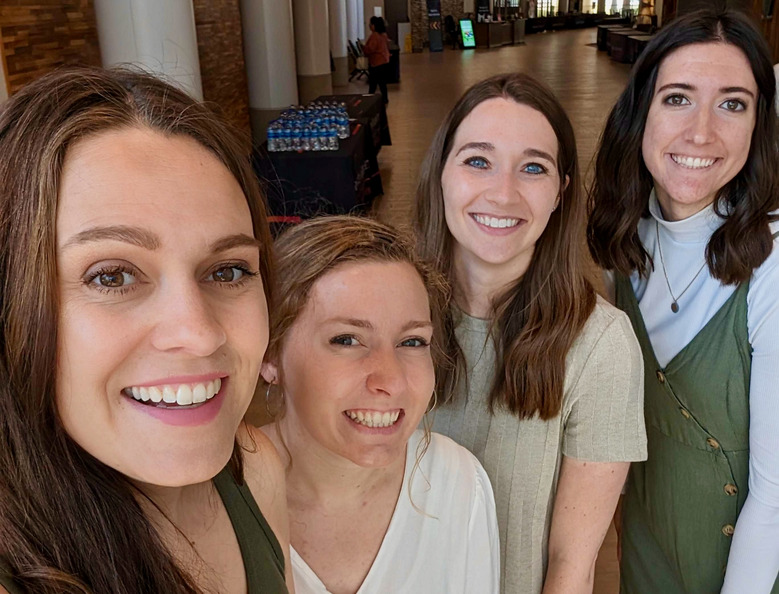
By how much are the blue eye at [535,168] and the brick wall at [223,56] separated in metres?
6.53

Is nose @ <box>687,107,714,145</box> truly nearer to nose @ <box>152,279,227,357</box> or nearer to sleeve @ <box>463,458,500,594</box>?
sleeve @ <box>463,458,500,594</box>

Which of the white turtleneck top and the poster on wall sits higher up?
the poster on wall

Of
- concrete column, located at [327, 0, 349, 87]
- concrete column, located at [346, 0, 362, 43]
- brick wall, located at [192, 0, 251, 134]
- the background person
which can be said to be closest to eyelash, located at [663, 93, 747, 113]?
the background person

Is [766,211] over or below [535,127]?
below

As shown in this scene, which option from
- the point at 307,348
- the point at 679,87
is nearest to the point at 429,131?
the point at 679,87

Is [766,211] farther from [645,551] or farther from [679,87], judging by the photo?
[645,551]

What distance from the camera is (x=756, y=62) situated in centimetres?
180

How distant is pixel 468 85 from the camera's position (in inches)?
646

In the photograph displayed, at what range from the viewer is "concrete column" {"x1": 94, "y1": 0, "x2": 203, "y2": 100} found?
197 inches

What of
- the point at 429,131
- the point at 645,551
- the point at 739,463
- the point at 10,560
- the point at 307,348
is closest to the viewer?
the point at 10,560

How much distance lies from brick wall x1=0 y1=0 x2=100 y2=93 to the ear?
11.6 feet

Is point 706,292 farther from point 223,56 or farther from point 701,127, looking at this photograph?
point 223,56

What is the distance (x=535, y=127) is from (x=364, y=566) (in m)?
1.03

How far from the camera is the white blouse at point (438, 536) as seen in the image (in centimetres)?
133
